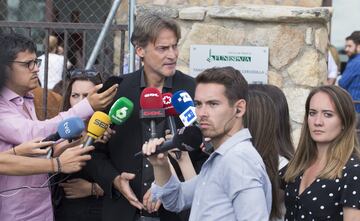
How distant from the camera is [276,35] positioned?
7.20 meters

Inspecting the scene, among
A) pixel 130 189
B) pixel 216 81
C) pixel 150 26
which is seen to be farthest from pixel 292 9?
pixel 216 81

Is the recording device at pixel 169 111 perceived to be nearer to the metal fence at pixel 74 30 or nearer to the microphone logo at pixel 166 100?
→ the microphone logo at pixel 166 100

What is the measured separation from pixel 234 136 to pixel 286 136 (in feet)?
3.03

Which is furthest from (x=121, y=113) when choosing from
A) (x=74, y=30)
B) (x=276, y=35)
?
(x=276, y=35)

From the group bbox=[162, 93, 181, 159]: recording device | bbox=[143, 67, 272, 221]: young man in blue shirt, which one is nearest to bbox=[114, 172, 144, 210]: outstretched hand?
bbox=[162, 93, 181, 159]: recording device

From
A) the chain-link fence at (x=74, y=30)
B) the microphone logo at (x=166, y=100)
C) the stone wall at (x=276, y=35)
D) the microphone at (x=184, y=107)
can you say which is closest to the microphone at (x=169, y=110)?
the microphone logo at (x=166, y=100)

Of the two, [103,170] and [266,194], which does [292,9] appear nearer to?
[103,170]

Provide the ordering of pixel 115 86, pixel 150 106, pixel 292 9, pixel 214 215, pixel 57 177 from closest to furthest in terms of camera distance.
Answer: pixel 214 215, pixel 150 106, pixel 115 86, pixel 57 177, pixel 292 9

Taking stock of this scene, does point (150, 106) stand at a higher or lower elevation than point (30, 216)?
higher

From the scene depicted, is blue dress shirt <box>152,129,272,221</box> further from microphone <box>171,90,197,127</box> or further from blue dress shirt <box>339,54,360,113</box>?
blue dress shirt <box>339,54,360,113</box>

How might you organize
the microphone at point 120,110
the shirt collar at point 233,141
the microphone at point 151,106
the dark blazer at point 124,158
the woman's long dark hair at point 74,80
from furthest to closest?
the woman's long dark hair at point 74,80
the dark blazer at point 124,158
the microphone at point 120,110
the microphone at point 151,106
the shirt collar at point 233,141

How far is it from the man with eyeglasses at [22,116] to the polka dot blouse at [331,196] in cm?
127

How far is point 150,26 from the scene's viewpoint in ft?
16.1

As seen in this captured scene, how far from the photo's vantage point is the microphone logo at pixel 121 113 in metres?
4.47
